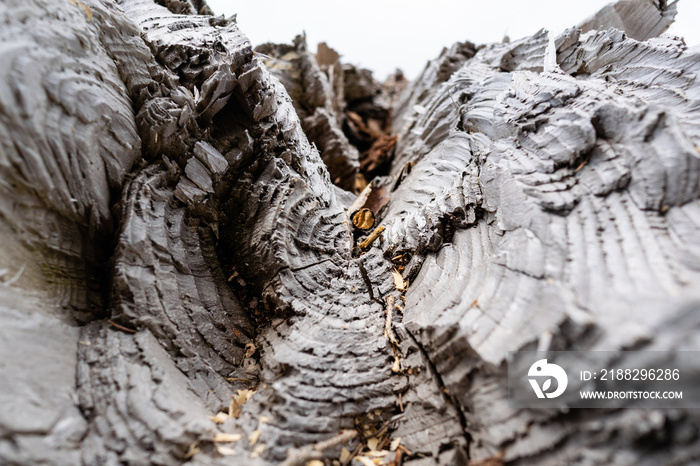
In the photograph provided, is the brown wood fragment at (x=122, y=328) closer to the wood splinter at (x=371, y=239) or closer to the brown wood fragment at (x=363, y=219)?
the wood splinter at (x=371, y=239)

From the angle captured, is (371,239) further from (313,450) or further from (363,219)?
(313,450)

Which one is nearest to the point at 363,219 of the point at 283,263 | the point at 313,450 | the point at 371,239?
the point at 371,239

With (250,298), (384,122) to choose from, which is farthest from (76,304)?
(384,122)

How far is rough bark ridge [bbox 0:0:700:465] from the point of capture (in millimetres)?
1354

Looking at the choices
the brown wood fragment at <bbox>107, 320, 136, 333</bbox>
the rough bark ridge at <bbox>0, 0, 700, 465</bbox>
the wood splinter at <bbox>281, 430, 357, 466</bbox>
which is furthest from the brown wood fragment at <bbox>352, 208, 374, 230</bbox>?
the brown wood fragment at <bbox>107, 320, 136, 333</bbox>

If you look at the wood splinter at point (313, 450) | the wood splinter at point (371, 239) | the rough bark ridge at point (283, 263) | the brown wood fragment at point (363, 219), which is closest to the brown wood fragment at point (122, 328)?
the rough bark ridge at point (283, 263)

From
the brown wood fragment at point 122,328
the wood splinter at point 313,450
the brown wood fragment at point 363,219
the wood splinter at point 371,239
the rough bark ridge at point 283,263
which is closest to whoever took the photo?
the rough bark ridge at point 283,263

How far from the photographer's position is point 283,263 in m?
2.27

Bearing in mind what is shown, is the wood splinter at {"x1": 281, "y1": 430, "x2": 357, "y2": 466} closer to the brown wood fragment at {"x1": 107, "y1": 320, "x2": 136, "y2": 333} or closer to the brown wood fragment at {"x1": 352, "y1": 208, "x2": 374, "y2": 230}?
the brown wood fragment at {"x1": 107, "y1": 320, "x2": 136, "y2": 333}

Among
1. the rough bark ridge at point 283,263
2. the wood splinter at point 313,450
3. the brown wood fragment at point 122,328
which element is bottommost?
the brown wood fragment at point 122,328

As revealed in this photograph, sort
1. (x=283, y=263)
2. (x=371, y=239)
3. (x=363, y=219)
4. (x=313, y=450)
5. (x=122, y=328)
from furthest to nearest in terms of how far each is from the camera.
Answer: (x=363, y=219) → (x=371, y=239) → (x=283, y=263) → (x=122, y=328) → (x=313, y=450)

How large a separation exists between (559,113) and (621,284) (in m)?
1.36

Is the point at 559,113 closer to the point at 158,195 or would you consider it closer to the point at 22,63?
the point at 158,195

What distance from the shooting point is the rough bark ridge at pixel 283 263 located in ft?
4.44
